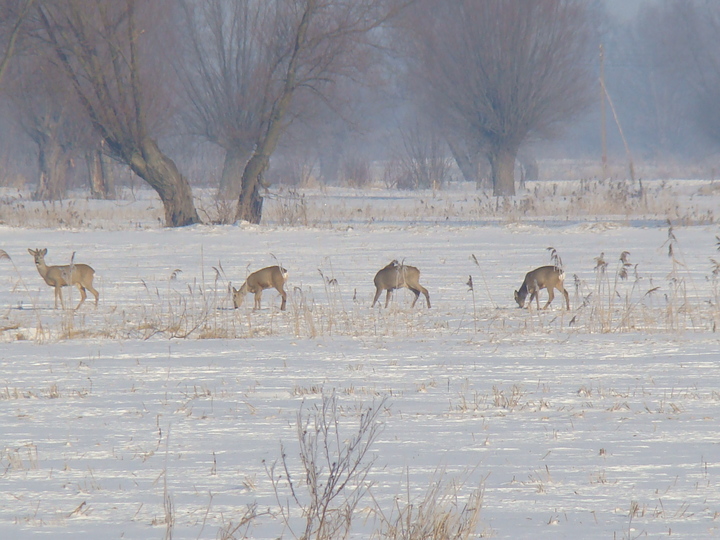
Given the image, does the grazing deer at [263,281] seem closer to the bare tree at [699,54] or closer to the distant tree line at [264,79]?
the distant tree line at [264,79]

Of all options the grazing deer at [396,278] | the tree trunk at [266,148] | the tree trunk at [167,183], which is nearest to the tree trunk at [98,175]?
the tree trunk at [167,183]

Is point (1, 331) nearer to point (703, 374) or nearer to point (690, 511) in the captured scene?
point (703, 374)

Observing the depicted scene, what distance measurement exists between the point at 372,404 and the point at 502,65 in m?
31.9

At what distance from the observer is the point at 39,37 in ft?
78.2

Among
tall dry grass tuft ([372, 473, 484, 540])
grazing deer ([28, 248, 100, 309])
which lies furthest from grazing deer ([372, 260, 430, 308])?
tall dry grass tuft ([372, 473, 484, 540])

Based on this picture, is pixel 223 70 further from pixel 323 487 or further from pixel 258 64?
pixel 323 487

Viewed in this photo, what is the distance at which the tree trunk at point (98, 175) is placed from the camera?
43300 mm

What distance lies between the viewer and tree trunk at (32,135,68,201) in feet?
128

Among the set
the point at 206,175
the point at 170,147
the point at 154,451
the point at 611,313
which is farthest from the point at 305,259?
the point at 170,147

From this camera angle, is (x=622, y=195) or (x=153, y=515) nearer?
(x=153, y=515)

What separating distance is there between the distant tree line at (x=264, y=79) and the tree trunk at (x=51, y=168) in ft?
0.28

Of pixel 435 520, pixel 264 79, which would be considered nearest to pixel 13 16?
pixel 264 79

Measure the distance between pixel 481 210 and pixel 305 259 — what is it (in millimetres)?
10890

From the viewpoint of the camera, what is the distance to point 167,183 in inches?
976
